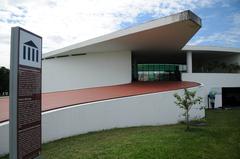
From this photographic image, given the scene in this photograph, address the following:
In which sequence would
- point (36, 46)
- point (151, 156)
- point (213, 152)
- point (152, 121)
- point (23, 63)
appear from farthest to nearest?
1. point (152, 121)
2. point (213, 152)
3. point (151, 156)
4. point (36, 46)
5. point (23, 63)

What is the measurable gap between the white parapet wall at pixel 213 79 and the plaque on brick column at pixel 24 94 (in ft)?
62.7

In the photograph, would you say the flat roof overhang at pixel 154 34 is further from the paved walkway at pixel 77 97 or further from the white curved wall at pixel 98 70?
the paved walkway at pixel 77 97

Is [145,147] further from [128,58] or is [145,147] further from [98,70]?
[128,58]

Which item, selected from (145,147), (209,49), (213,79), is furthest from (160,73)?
(145,147)

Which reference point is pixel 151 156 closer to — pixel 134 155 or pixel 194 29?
pixel 134 155

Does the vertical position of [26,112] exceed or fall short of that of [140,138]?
it exceeds it

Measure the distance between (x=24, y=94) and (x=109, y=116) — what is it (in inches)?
290

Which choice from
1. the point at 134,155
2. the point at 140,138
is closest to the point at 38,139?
the point at 134,155

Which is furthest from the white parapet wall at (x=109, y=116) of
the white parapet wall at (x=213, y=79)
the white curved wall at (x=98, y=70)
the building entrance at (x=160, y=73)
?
the building entrance at (x=160, y=73)

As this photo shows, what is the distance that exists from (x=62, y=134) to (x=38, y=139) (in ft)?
15.8

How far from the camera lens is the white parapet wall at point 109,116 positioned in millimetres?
7773

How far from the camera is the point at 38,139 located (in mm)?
3605

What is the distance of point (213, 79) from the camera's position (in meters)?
22.1

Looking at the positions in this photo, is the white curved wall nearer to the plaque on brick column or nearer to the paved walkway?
the paved walkway
